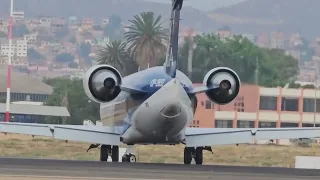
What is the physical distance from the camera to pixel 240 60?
10638 centimetres

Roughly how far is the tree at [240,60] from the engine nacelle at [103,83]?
157 ft

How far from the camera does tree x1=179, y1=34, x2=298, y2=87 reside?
9819cm

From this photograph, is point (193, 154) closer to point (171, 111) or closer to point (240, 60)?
point (171, 111)

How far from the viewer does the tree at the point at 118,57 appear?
80.1m

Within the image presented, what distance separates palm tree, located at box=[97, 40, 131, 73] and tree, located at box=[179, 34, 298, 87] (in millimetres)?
4914

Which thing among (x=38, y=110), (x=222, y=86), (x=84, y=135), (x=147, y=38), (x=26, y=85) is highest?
(x=147, y=38)

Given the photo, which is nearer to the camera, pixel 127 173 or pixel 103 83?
pixel 127 173

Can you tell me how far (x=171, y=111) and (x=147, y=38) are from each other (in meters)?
57.9

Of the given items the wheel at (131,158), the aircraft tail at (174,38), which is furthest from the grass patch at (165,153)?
the aircraft tail at (174,38)

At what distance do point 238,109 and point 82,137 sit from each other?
7828 cm

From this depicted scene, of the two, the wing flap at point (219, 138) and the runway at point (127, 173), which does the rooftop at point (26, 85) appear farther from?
the runway at point (127, 173)

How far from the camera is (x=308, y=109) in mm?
113062

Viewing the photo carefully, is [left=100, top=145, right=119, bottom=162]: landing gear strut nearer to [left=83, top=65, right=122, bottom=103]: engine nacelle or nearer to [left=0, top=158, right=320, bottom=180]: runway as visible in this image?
[left=83, top=65, right=122, bottom=103]: engine nacelle

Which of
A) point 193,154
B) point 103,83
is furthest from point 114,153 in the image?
point 103,83
